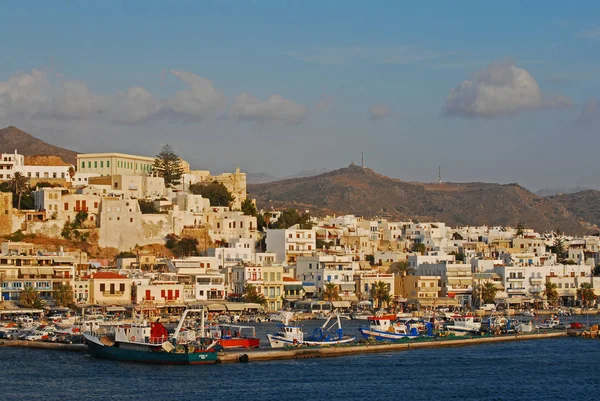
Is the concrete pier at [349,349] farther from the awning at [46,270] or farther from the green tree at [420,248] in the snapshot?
the green tree at [420,248]

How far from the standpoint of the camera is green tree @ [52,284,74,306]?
70812 mm

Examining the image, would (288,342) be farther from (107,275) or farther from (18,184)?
(18,184)

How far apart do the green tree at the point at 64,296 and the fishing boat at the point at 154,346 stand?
57.8ft

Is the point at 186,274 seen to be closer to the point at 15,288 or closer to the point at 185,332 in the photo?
the point at 15,288

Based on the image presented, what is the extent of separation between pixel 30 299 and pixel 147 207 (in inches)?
689

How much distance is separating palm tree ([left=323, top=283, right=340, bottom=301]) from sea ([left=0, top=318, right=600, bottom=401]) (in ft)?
79.5

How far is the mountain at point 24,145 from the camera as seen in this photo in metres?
172

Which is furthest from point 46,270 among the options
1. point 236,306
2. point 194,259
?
point 236,306

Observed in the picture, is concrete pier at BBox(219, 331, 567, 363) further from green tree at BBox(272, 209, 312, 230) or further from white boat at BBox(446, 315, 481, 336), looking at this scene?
green tree at BBox(272, 209, 312, 230)

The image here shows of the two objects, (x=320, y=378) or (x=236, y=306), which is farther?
(x=236, y=306)

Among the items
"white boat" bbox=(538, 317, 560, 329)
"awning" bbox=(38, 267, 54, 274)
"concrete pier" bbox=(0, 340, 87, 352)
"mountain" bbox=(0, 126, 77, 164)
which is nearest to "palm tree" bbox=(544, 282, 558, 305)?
"white boat" bbox=(538, 317, 560, 329)

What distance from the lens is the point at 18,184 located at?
278ft

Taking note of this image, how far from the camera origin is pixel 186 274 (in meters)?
77.5

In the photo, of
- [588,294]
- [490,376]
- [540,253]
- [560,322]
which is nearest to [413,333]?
[490,376]
